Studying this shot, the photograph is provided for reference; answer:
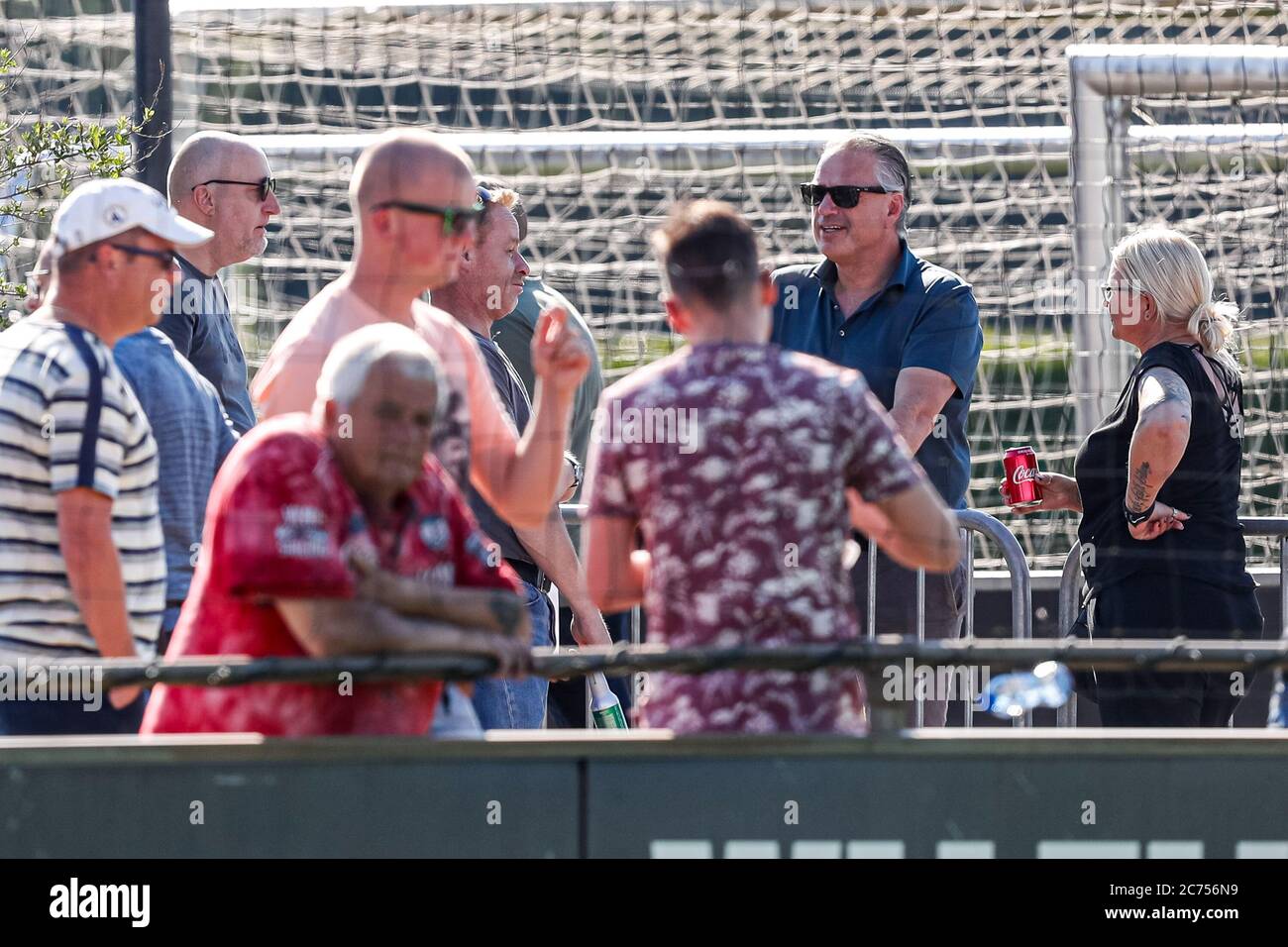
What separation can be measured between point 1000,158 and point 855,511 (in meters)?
5.99

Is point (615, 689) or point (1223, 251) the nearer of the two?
point (615, 689)

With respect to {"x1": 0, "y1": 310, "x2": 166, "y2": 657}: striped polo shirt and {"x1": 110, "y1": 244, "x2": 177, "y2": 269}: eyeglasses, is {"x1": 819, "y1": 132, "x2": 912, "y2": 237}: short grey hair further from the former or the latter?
{"x1": 0, "y1": 310, "x2": 166, "y2": 657}: striped polo shirt

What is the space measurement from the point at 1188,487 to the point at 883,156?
1.20 metres

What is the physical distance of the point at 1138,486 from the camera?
4.63 m

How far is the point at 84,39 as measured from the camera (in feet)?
24.7

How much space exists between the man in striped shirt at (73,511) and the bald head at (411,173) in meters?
0.58

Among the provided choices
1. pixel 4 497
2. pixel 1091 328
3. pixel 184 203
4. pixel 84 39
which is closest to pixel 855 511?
pixel 4 497

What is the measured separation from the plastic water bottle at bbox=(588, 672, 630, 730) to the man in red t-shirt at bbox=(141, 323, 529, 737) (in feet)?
6.41

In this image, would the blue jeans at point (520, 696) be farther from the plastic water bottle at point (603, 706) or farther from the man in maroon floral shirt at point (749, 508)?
the man in maroon floral shirt at point (749, 508)

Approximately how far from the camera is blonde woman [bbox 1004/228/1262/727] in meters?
4.61

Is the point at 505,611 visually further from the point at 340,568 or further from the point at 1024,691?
the point at 1024,691

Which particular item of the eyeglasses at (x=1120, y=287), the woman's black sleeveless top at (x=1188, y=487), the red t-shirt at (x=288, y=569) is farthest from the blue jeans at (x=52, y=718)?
the eyeglasses at (x=1120, y=287)

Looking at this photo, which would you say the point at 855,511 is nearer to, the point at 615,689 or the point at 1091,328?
the point at 615,689

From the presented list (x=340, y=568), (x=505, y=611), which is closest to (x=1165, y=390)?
(x=505, y=611)
